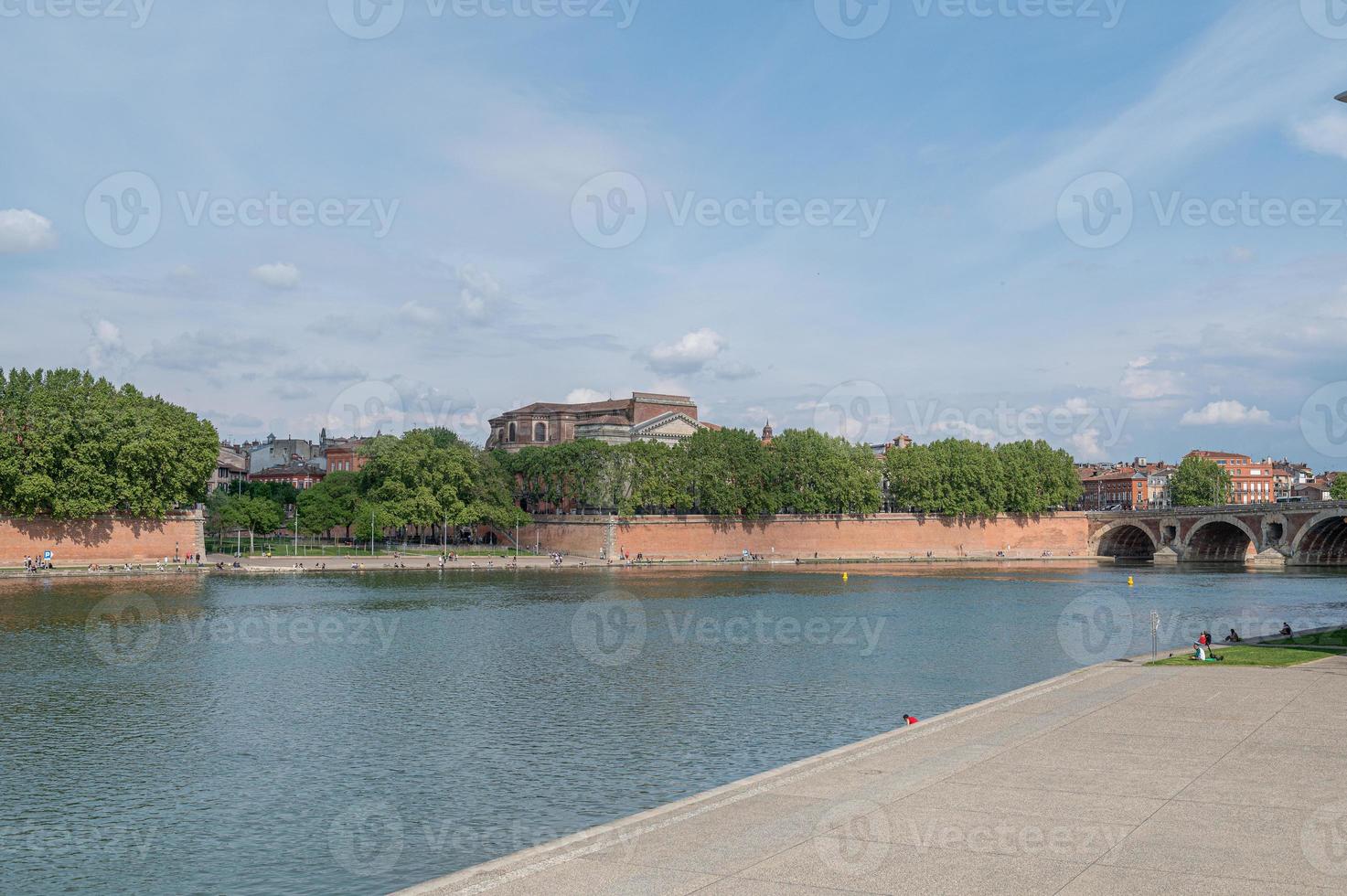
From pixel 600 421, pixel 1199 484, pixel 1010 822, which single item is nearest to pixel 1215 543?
pixel 1199 484

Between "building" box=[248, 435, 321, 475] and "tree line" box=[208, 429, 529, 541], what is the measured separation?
248 ft

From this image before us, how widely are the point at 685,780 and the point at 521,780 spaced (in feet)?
10.7

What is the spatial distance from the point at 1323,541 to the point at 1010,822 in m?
113

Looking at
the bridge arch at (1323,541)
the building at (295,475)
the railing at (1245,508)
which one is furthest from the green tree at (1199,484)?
the building at (295,475)

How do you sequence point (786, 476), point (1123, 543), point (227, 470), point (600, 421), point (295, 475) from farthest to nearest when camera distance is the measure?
point (295, 475)
point (227, 470)
point (600, 421)
point (1123, 543)
point (786, 476)

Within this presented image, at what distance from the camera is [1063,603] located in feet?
212

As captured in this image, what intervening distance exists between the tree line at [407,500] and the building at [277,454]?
75.5m

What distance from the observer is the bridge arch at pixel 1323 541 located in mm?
105000

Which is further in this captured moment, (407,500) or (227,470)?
(227,470)

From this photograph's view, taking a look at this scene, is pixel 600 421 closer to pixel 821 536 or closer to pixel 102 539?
pixel 821 536

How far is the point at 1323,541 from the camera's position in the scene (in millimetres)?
109625

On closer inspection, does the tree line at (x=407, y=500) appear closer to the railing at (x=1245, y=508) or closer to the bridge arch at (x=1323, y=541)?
the railing at (x=1245, y=508)

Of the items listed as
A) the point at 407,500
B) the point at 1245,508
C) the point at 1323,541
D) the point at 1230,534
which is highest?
the point at 407,500

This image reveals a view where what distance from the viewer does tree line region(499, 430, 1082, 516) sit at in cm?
11369
